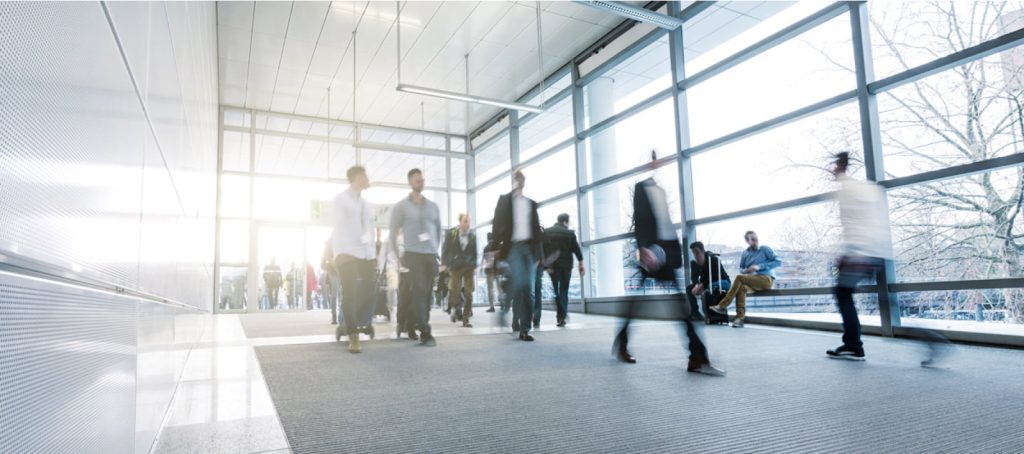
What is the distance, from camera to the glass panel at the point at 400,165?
39.4 ft

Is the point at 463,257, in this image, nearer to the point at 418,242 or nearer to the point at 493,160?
the point at 418,242

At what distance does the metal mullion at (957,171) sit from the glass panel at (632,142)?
2.73 m

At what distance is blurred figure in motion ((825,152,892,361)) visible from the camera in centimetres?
337

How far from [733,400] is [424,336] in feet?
8.81

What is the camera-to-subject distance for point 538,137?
1080cm

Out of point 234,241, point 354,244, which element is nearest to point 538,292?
point 354,244

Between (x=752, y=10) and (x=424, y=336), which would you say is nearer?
(x=424, y=336)

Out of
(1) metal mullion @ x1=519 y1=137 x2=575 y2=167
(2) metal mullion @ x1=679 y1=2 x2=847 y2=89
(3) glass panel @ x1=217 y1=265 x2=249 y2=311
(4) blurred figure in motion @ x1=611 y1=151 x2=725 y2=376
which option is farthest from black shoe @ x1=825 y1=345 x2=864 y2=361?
(3) glass panel @ x1=217 y1=265 x2=249 y2=311

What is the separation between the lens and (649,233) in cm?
325

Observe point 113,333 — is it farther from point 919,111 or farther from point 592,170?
point 592,170

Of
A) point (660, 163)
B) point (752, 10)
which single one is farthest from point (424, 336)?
point (752, 10)

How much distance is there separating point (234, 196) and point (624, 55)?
768 cm

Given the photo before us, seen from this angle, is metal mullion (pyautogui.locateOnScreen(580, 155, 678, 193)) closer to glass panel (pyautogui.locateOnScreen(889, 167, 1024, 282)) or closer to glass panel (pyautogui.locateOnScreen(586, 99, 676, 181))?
glass panel (pyautogui.locateOnScreen(586, 99, 676, 181))

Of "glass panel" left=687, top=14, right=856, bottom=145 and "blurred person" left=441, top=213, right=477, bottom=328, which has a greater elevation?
"glass panel" left=687, top=14, right=856, bottom=145
